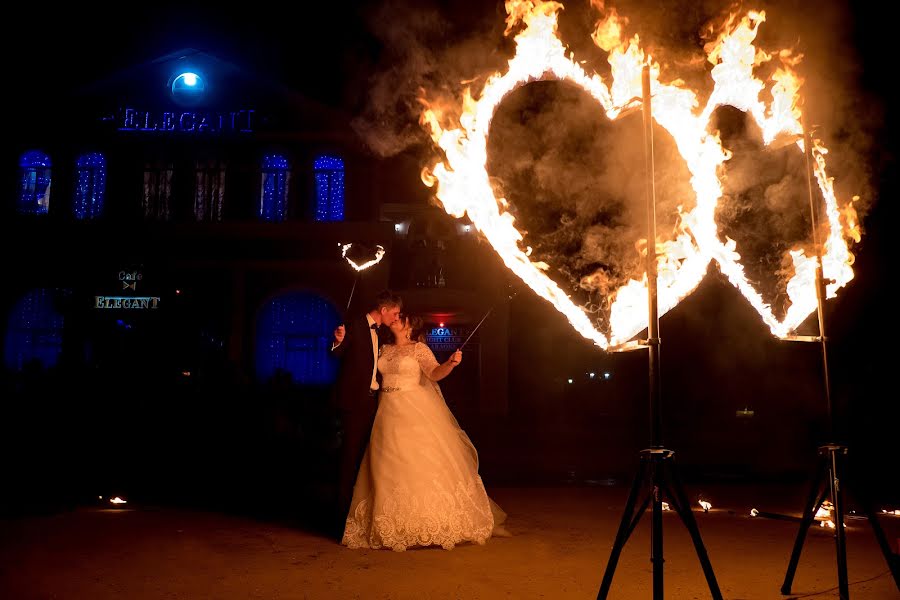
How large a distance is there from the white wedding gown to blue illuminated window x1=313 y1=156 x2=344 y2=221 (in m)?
16.8

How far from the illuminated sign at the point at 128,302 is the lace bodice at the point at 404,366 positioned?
50.4ft

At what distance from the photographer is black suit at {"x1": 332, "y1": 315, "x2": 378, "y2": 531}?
6992 millimetres

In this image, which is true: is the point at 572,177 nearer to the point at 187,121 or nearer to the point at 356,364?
the point at 187,121

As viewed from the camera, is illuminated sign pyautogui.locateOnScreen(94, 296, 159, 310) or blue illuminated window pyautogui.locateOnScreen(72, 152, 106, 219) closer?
illuminated sign pyautogui.locateOnScreen(94, 296, 159, 310)

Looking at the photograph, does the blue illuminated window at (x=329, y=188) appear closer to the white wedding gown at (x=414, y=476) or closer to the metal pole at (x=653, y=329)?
the white wedding gown at (x=414, y=476)

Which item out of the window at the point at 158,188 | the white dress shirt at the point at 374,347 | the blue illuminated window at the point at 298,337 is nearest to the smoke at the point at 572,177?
the white dress shirt at the point at 374,347

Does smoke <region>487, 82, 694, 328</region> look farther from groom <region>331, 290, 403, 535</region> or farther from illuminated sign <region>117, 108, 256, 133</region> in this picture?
illuminated sign <region>117, 108, 256, 133</region>

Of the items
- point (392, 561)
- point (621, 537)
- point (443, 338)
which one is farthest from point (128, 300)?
point (621, 537)

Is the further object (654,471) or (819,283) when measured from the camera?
(819,283)

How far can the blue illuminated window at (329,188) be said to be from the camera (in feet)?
76.5

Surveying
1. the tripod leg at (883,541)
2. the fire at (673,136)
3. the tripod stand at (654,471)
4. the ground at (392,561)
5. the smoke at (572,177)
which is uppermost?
the smoke at (572,177)

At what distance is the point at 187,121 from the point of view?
22984mm

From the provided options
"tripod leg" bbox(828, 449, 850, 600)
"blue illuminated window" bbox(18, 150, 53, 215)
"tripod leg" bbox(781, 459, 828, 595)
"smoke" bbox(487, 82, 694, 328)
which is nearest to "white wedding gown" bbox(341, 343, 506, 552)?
"tripod leg" bbox(781, 459, 828, 595)

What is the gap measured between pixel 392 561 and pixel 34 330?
68.5 ft
